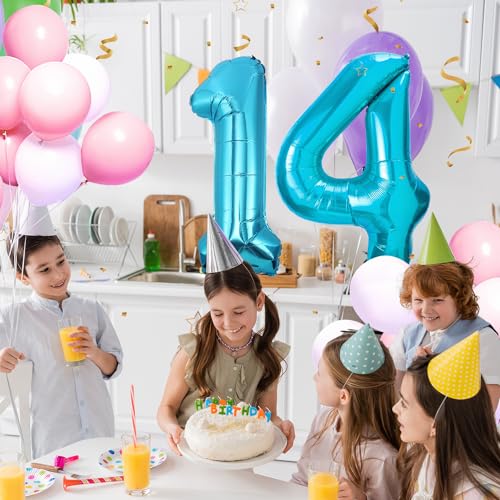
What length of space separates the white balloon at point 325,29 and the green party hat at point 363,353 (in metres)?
0.78

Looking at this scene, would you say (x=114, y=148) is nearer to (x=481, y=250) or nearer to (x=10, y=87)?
(x=10, y=87)

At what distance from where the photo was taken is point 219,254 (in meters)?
1.70

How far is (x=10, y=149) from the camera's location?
1.70 m

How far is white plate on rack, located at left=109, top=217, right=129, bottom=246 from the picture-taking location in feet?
12.2

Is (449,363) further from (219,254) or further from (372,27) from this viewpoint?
(372,27)

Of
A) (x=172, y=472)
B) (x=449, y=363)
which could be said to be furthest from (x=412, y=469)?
(x=172, y=472)

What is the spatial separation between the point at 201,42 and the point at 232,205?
5.79ft

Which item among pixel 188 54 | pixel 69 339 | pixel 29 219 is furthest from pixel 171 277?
pixel 29 219

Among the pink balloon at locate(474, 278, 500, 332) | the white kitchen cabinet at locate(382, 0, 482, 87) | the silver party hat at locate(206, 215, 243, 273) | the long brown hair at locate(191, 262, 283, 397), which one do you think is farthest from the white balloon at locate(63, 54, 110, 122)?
the white kitchen cabinet at locate(382, 0, 482, 87)

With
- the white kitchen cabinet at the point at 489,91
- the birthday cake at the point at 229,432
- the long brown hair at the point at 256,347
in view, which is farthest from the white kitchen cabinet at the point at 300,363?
the birthday cake at the point at 229,432

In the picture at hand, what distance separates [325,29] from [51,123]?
31.0 inches

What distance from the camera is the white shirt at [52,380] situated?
221cm

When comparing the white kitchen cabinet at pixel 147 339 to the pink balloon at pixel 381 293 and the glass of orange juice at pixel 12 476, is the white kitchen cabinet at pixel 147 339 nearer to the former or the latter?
the pink balloon at pixel 381 293

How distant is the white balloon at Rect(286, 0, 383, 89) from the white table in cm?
109
